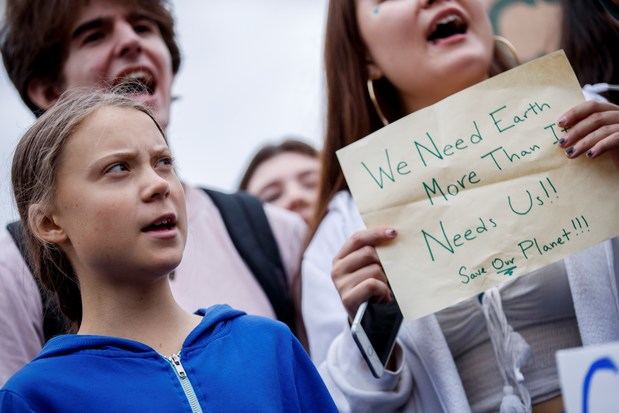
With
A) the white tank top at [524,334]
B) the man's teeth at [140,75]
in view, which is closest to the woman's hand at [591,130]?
the white tank top at [524,334]

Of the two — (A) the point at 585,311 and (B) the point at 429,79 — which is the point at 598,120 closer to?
(A) the point at 585,311

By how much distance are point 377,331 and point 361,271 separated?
121 mm

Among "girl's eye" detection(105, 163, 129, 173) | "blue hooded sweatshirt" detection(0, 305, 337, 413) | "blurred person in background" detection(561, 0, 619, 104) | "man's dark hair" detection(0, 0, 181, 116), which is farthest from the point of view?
"man's dark hair" detection(0, 0, 181, 116)

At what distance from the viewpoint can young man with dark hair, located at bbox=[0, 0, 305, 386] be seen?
84.4 inches

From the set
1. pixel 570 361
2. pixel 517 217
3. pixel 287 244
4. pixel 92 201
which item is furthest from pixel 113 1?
pixel 570 361

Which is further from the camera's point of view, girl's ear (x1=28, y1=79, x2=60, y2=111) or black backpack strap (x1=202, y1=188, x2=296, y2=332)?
girl's ear (x1=28, y1=79, x2=60, y2=111)

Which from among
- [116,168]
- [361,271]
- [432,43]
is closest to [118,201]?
[116,168]

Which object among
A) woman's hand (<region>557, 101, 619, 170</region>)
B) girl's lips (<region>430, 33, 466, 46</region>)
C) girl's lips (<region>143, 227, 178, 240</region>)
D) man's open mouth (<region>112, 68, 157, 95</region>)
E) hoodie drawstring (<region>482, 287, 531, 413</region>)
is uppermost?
man's open mouth (<region>112, 68, 157, 95</region>)

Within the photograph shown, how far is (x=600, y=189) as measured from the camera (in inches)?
65.4

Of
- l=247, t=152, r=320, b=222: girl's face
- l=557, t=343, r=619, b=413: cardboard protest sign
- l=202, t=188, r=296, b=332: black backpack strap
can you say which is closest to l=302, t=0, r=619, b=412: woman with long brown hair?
l=202, t=188, r=296, b=332: black backpack strap

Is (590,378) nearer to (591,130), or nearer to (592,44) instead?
(591,130)

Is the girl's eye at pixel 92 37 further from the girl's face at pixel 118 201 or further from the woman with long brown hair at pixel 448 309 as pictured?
the girl's face at pixel 118 201

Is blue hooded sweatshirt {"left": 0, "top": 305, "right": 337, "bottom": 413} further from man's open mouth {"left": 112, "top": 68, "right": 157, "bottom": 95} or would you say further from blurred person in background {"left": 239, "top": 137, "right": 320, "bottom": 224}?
blurred person in background {"left": 239, "top": 137, "right": 320, "bottom": 224}

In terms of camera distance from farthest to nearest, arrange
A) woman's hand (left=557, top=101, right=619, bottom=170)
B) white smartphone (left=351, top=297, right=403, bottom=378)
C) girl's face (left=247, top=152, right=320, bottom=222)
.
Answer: girl's face (left=247, top=152, right=320, bottom=222)
white smartphone (left=351, top=297, right=403, bottom=378)
woman's hand (left=557, top=101, right=619, bottom=170)
